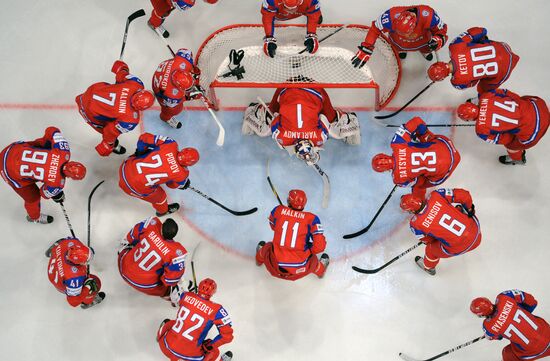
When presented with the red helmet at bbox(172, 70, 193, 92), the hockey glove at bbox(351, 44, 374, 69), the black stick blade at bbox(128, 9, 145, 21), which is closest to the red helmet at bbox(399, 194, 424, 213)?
the hockey glove at bbox(351, 44, 374, 69)

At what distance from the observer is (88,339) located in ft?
18.8

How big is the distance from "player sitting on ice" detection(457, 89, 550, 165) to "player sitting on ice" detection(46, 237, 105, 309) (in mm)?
3705

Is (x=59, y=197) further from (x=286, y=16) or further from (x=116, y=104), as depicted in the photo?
(x=286, y=16)

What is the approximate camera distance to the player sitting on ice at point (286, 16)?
5774 mm

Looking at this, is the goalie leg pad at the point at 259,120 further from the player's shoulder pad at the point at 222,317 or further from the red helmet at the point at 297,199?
the player's shoulder pad at the point at 222,317

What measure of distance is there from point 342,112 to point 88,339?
346 cm

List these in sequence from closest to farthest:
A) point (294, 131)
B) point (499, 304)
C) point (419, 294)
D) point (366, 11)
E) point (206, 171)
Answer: point (499, 304), point (294, 131), point (419, 294), point (206, 171), point (366, 11)

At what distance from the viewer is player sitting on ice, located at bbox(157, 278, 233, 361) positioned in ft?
15.9

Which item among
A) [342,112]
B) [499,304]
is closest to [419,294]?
[499,304]

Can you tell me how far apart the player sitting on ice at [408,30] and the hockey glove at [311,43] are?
1.35 ft

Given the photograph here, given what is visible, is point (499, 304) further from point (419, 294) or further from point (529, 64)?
point (529, 64)

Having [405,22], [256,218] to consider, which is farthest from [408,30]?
[256,218]

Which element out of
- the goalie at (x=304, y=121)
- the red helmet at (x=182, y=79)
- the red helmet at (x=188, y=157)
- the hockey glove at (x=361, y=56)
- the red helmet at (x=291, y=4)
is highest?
the red helmet at (x=291, y=4)

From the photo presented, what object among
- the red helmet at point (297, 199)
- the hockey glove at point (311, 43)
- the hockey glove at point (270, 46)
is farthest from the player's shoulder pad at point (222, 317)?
the hockey glove at point (311, 43)
